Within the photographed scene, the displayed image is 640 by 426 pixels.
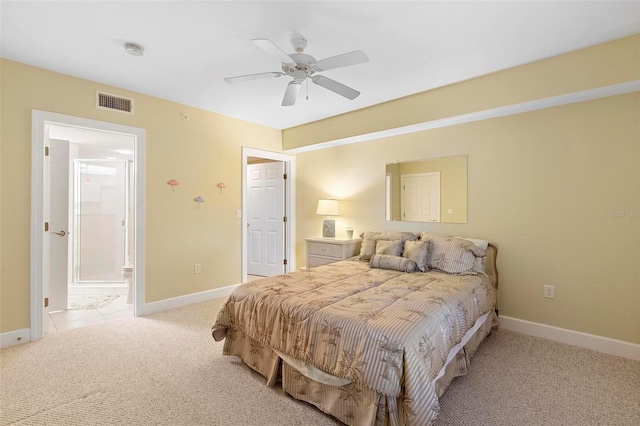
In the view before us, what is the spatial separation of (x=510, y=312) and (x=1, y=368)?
4.56 meters

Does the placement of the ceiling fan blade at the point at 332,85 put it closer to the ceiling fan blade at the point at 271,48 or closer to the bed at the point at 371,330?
the ceiling fan blade at the point at 271,48

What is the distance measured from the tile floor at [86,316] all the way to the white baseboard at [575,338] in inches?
169

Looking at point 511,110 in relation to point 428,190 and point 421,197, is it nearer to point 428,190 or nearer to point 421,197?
point 428,190

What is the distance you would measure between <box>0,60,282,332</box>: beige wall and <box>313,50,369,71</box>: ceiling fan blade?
8.09ft

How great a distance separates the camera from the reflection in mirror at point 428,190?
3.59m

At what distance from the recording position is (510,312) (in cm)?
324

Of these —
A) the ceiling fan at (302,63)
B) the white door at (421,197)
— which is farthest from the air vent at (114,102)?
the white door at (421,197)

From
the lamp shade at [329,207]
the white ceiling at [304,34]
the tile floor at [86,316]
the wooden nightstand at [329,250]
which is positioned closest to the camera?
the white ceiling at [304,34]

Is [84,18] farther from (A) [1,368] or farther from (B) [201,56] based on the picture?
(A) [1,368]

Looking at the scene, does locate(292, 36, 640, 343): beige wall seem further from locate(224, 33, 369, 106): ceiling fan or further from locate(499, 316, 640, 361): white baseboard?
locate(224, 33, 369, 106): ceiling fan

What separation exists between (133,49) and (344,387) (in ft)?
9.75

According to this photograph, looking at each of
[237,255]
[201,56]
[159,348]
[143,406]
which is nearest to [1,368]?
[159,348]

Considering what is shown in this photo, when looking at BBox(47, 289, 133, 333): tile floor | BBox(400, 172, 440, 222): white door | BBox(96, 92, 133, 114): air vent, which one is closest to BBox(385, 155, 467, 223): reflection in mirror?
BBox(400, 172, 440, 222): white door

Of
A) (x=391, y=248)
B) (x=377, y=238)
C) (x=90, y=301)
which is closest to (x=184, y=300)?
(x=90, y=301)
